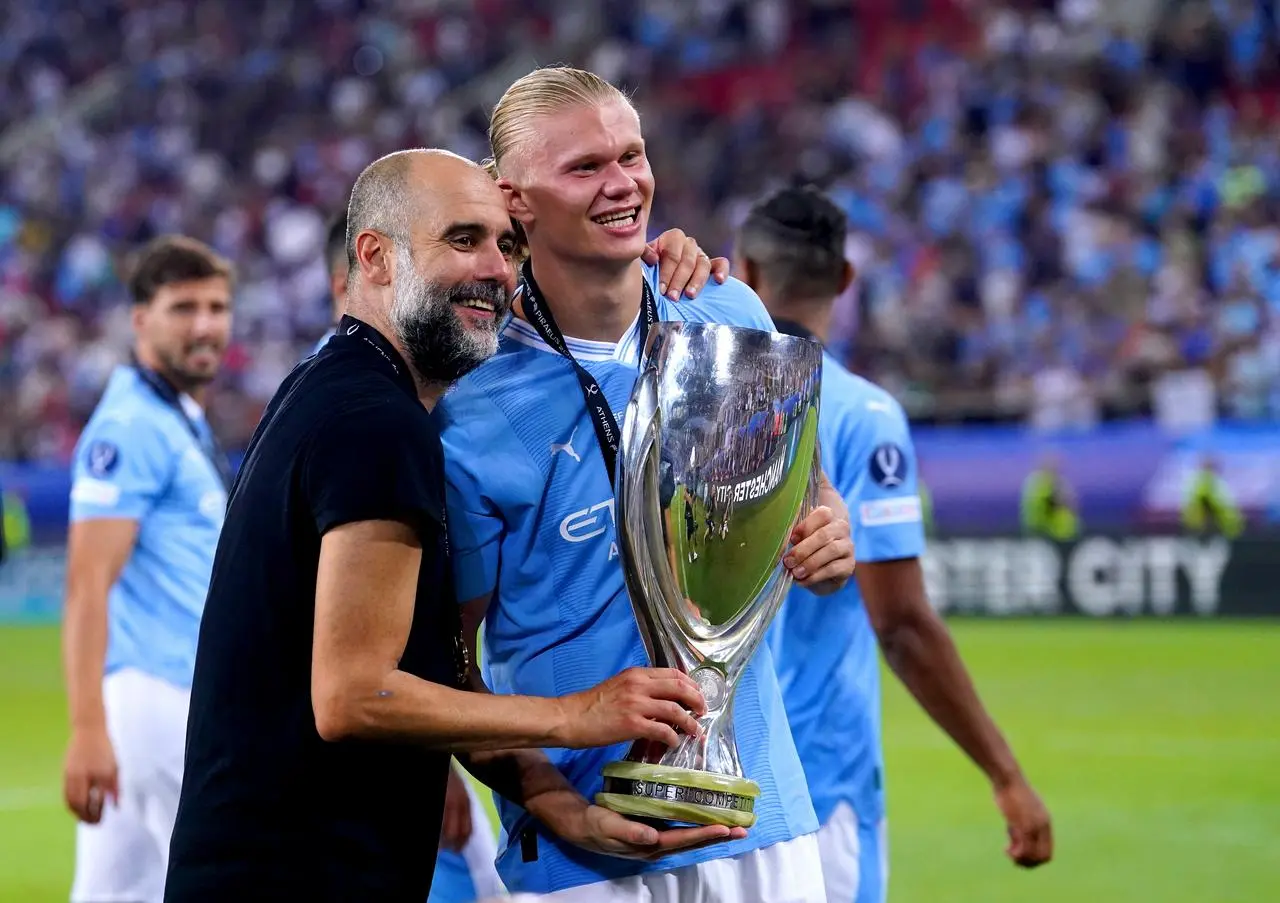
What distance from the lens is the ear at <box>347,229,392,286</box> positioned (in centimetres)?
280

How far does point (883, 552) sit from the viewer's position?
4078 millimetres

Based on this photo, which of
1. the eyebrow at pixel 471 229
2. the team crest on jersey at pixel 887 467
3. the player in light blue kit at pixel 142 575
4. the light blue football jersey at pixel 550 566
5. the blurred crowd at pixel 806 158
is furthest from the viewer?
the blurred crowd at pixel 806 158

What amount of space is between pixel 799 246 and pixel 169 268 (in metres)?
2.19

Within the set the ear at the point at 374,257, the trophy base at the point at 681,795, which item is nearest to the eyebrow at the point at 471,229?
the ear at the point at 374,257

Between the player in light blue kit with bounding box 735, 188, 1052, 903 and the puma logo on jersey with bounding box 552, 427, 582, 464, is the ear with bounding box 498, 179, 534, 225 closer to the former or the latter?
the puma logo on jersey with bounding box 552, 427, 582, 464

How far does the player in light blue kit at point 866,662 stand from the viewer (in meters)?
4.06

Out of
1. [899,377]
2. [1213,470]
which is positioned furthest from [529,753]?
[899,377]

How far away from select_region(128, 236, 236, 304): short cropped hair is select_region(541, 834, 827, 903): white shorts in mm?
3176

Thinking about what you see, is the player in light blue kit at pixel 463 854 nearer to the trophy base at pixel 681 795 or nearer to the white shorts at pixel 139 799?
the white shorts at pixel 139 799

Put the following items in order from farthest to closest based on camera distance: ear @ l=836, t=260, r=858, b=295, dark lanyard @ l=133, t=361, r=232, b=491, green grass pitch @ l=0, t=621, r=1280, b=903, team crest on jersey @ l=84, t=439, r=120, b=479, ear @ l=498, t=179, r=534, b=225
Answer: green grass pitch @ l=0, t=621, r=1280, b=903 → dark lanyard @ l=133, t=361, r=232, b=491 → team crest on jersey @ l=84, t=439, r=120, b=479 → ear @ l=836, t=260, r=858, b=295 → ear @ l=498, t=179, r=534, b=225

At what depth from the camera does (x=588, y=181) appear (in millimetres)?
2930

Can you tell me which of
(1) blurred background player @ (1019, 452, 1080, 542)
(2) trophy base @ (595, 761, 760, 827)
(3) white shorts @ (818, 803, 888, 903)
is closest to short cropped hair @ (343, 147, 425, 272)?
(2) trophy base @ (595, 761, 760, 827)

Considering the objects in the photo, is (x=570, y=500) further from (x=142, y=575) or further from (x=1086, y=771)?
(x=1086, y=771)

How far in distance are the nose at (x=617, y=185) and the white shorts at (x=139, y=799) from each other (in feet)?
9.46
